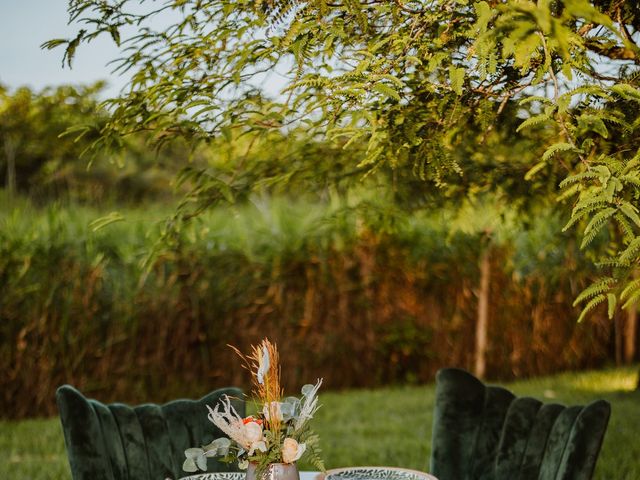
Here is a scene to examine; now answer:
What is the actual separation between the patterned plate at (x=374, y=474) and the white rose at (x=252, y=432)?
22.2 inches

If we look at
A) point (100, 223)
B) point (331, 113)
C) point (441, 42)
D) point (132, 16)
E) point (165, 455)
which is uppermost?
point (132, 16)

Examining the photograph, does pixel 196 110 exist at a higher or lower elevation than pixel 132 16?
lower

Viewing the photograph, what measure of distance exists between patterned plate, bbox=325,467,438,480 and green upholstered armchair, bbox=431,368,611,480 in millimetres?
502

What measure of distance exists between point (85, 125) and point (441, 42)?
147cm

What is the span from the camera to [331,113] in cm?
272

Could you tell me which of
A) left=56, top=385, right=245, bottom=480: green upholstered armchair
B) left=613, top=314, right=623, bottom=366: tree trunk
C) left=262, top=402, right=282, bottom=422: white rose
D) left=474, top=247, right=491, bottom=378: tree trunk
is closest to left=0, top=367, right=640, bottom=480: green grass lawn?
left=474, top=247, right=491, bottom=378: tree trunk

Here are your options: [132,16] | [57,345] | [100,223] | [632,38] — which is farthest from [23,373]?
[632,38]

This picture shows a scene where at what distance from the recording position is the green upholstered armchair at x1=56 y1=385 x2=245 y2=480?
2906mm

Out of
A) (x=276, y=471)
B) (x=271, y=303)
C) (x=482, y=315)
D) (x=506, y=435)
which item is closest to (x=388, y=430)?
(x=271, y=303)

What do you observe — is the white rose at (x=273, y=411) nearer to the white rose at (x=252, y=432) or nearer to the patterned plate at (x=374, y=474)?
the white rose at (x=252, y=432)

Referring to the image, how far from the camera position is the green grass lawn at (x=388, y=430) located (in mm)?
5250

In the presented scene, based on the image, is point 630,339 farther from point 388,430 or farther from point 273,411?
point 273,411

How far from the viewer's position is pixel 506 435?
3188mm

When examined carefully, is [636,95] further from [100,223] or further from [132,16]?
[100,223]
